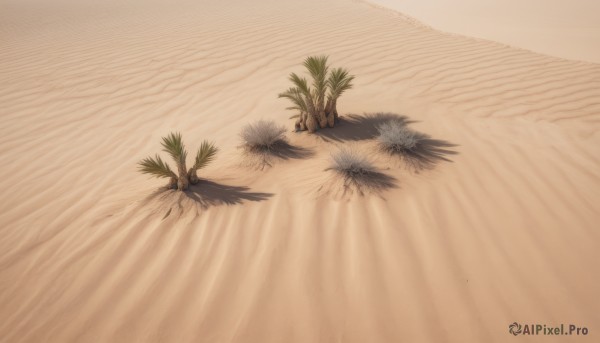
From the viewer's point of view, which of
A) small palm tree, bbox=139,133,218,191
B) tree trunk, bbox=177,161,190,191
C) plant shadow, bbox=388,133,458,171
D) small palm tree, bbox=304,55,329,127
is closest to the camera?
small palm tree, bbox=139,133,218,191

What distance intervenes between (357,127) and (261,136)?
121 cm

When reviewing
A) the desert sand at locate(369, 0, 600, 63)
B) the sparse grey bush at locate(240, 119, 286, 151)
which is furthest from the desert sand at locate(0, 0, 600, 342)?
the desert sand at locate(369, 0, 600, 63)

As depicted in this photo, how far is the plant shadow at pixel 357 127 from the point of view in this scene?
3.66 meters

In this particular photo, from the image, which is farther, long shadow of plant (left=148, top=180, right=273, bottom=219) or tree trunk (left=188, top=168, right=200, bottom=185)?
tree trunk (left=188, top=168, right=200, bottom=185)

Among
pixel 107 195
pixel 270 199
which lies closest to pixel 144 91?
pixel 107 195

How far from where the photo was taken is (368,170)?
290 cm

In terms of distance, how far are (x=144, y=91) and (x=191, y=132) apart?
1.95 metres

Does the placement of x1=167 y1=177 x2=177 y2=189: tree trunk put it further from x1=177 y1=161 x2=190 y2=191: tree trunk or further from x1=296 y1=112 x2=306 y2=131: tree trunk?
x1=296 y1=112 x2=306 y2=131: tree trunk

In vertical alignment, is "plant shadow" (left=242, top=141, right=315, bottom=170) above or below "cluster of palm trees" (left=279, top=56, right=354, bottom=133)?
below

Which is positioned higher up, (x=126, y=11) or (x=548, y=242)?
(x=126, y=11)

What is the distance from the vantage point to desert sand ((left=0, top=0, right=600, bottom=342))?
76.5 inches

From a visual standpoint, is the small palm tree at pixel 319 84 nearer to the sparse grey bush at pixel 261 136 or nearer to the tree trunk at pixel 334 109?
the tree trunk at pixel 334 109

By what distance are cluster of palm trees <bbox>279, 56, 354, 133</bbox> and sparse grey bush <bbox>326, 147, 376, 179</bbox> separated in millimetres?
944

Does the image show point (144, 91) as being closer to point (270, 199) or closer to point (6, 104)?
point (6, 104)
